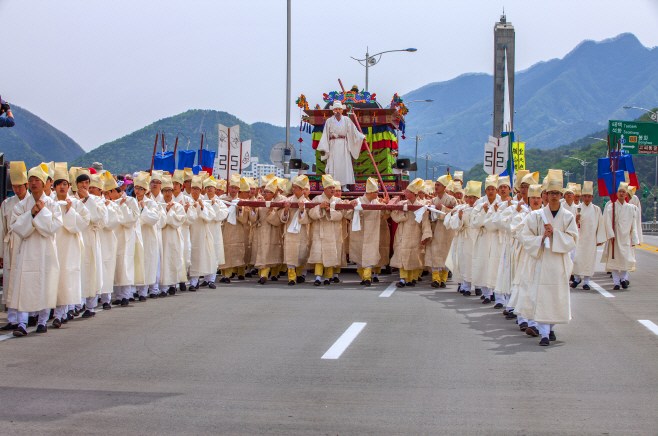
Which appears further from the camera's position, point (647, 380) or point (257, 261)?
point (257, 261)

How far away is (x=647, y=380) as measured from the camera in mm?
5797

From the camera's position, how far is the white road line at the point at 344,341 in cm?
666

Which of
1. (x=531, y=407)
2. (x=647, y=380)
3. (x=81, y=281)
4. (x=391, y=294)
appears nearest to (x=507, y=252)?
(x=391, y=294)

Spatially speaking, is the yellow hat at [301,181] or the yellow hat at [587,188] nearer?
the yellow hat at [587,188]

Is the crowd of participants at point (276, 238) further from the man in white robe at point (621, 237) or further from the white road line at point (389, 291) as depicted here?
the white road line at point (389, 291)

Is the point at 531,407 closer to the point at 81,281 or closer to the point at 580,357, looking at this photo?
the point at 580,357

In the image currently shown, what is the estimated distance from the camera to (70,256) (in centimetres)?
825

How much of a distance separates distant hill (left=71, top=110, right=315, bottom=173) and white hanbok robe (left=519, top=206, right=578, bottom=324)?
42.7m

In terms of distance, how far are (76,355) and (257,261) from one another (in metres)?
6.60

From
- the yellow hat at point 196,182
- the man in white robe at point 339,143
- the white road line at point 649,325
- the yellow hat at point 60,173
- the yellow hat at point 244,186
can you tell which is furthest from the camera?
the man in white robe at point 339,143

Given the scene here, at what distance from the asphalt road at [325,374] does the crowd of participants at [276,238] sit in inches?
22.1

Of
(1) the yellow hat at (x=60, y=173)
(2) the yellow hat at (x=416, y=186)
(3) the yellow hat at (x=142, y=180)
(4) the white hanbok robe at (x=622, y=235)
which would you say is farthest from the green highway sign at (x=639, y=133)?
(1) the yellow hat at (x=60, y=173)

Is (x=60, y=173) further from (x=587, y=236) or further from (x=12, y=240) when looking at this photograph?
(x=587, y=236)

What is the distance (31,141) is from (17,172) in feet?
103
